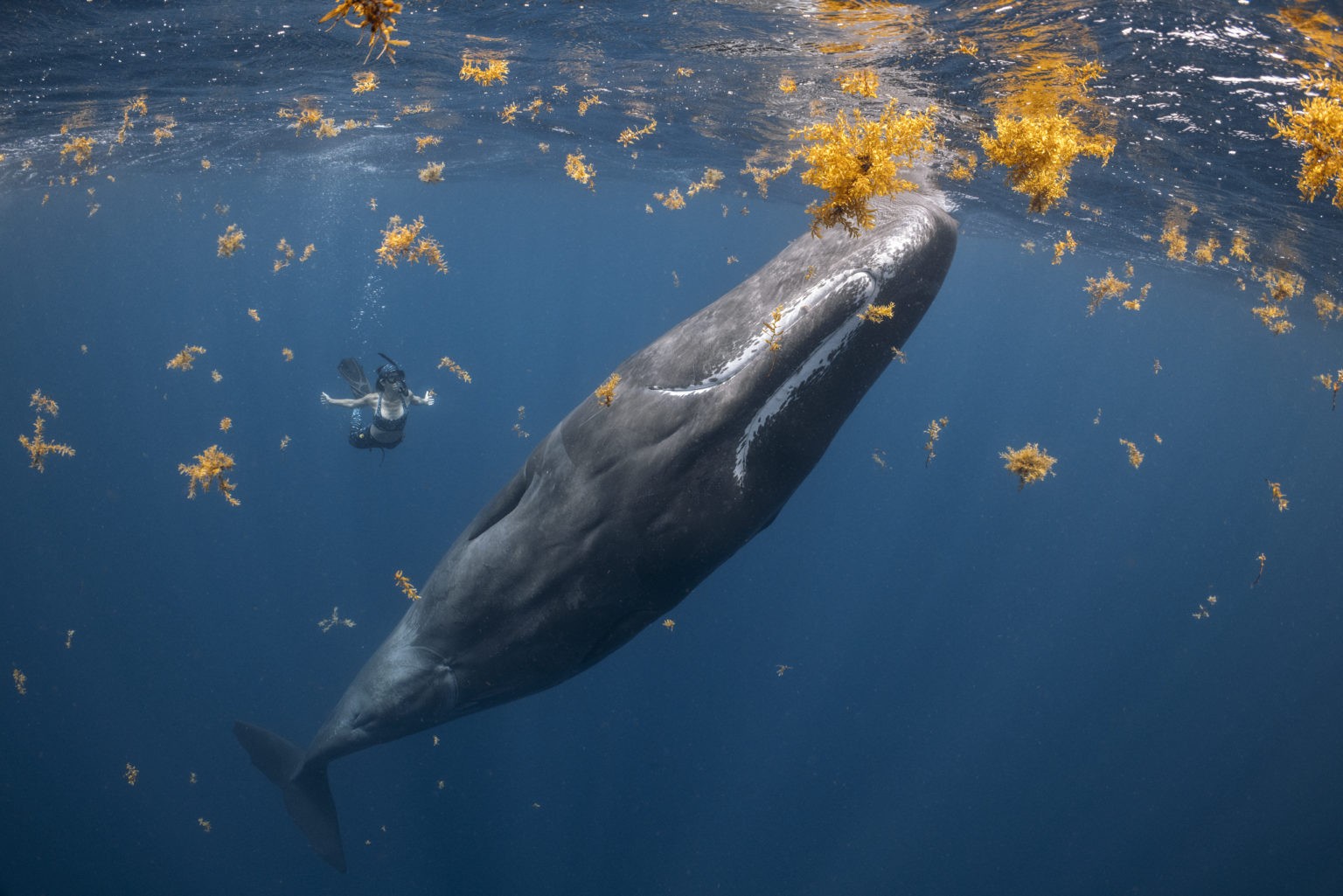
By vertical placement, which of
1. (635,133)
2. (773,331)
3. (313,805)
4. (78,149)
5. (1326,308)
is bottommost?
(313,805)

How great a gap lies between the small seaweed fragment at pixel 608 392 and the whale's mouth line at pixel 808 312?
1011 millimetres

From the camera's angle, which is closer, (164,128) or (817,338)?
(817,338)

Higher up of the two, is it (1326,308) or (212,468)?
(212,468)

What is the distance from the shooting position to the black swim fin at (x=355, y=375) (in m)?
12.2

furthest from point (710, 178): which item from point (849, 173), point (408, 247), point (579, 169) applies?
point (849, 173)

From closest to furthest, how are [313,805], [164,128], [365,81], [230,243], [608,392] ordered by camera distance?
1. [608,392]
2. [313,805]
3. [230,243]
4. [365,81]
5. [164,128]

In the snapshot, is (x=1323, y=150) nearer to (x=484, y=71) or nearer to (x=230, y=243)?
(x=230, y=243)

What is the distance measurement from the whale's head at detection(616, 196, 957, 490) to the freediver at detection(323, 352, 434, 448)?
26.9ft

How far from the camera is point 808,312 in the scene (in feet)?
12.4

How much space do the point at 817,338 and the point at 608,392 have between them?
5.32 ft

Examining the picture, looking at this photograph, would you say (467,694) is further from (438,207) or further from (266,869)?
(438,207)

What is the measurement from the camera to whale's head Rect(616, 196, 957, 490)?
3766 millimetres

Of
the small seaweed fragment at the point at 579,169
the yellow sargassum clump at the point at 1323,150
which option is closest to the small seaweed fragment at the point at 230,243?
the small seaweed fragment at the point at 579,169

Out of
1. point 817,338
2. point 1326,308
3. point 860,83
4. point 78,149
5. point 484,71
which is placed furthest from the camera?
point 1326,308
